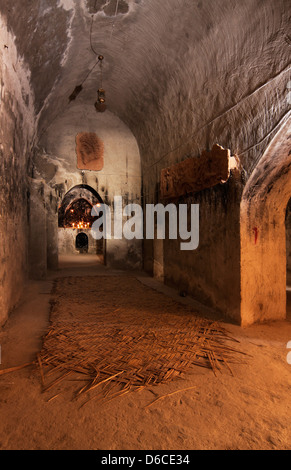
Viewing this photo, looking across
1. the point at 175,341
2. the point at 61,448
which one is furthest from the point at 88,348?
the point at 61,448

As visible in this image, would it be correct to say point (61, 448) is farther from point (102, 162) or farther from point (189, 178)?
point (102, 162)

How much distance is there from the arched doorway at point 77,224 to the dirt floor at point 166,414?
13607mm

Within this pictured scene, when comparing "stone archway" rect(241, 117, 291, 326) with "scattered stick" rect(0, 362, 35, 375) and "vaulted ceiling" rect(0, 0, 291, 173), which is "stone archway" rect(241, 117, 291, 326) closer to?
"vaulted ceiling" rect(0, 0, 291, 173)

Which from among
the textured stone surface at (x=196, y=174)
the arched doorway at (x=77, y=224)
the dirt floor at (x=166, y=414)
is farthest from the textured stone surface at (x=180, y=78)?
the arched doorway at (x=77, y=224)

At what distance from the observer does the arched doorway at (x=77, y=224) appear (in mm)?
17734

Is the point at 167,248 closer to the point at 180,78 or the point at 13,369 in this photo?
the point at 180,78

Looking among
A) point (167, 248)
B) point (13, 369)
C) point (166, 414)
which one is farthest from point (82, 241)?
point (166, 414)

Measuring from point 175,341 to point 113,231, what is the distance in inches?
236

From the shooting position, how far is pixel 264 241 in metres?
4.24

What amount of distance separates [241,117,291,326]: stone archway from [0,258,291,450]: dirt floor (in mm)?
1134

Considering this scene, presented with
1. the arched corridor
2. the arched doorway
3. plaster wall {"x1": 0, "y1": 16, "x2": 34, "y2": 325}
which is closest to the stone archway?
the arched corridor

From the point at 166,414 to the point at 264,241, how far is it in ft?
9.72

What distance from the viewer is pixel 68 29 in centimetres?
482

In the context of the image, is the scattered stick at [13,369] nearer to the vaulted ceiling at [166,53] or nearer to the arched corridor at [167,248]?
the arched corridor at [167,248]
